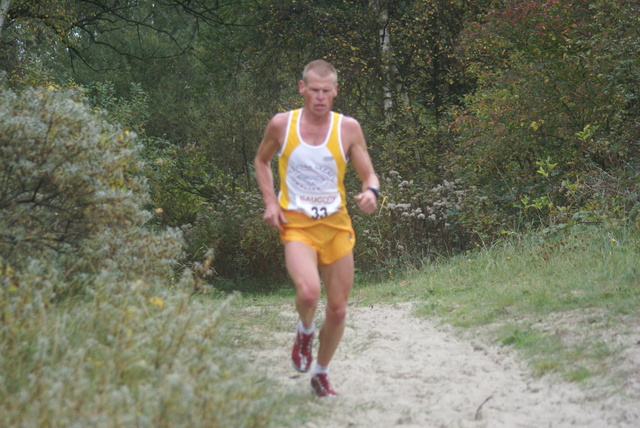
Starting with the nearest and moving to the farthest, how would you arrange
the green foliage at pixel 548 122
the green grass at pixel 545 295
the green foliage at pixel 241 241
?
the green grass at pixel 545 295 → the green foliage at pixel 548 122 → the green foliage at pixel 241 241

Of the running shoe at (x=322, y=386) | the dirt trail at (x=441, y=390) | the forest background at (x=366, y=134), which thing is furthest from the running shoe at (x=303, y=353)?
the forest background at (x=366, y=134)

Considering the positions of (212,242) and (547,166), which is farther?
(212,242)

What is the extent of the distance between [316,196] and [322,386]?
4.16ft

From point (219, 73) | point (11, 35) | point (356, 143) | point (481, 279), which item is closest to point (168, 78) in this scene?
point (219, 73)

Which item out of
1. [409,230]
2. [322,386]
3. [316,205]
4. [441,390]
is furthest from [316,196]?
[409,230]

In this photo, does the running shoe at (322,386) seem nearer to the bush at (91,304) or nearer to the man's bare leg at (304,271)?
the bush at (91,304)

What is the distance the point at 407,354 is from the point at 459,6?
39.1ft

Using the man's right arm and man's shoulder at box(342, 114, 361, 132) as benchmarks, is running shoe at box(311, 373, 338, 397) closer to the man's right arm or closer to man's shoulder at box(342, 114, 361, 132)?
the man's right arm

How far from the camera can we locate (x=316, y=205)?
485cm

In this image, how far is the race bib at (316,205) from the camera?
191 inches

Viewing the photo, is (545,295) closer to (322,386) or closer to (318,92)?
(322,386)

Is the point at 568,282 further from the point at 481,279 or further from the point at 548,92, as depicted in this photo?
the point at 548,92

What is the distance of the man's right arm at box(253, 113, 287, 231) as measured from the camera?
4844 mm

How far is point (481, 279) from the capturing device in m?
9.91
